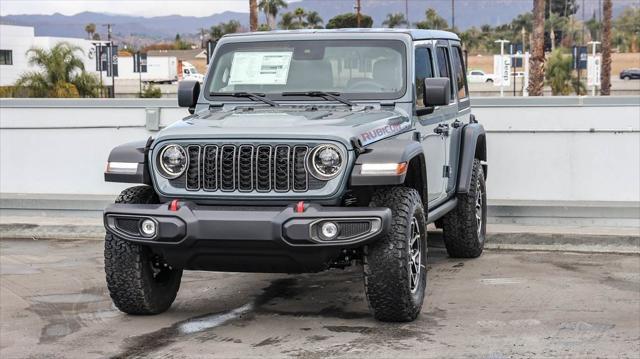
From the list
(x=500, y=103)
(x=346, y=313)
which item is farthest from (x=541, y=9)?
(x=346, y=313)

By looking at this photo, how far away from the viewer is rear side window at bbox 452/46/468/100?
10.3 meters

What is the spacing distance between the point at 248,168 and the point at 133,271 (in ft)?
3.75

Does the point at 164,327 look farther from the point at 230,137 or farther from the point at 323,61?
the point at 323,61

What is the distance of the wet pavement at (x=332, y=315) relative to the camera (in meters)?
6.93

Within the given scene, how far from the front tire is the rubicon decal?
37cm

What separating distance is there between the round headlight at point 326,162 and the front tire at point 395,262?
425 mm

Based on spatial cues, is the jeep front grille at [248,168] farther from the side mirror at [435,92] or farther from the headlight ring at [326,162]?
the side mirror at [435,92]

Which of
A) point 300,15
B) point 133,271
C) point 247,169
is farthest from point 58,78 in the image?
point 300,15

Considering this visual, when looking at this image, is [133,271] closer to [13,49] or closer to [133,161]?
[133,161]

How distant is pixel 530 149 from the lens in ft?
41.9

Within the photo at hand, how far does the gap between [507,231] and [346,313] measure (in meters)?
3.87

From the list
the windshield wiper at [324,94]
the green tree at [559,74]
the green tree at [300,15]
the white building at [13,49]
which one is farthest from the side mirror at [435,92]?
the green tree at [300,15]

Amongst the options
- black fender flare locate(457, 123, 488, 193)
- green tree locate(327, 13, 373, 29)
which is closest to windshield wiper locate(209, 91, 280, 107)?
black fender flare locate(457, 123, 488, 193)

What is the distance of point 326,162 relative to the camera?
23.4 feet
